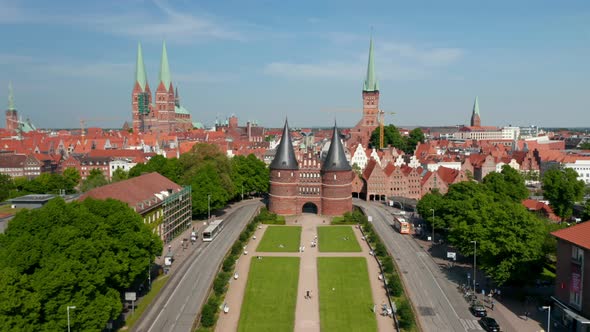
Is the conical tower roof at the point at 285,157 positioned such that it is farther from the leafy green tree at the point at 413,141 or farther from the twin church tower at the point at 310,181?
the leafy green tree at the point at 413,141

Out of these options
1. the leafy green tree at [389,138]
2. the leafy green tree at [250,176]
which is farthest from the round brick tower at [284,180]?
the leafy green tree at [389,138]

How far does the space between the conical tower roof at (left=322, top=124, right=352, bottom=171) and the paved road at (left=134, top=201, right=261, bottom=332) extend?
23.7 meters

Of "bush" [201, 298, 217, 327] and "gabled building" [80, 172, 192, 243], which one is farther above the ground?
"gabled building" [80, 172, 192, 243]

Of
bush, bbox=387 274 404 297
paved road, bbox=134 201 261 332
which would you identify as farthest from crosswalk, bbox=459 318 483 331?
paved road, bbox=134 201 261 332

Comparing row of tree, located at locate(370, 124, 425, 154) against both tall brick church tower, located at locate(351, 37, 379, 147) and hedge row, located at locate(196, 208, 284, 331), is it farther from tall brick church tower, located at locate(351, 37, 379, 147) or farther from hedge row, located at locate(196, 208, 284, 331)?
hedge row, located at locate(196, 208, 284, 331)

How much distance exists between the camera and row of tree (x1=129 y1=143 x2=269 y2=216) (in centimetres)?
8531

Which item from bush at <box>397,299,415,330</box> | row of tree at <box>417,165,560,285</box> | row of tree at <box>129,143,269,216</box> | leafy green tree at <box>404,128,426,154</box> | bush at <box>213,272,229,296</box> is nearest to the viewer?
bush at <box>397,299,415,330</box>

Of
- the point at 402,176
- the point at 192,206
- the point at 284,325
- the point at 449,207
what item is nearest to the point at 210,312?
the point at 284,325

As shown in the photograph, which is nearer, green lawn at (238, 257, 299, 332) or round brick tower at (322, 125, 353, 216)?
green lawn at (238, 257, 299, 332)

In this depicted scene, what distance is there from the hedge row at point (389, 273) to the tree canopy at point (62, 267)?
72.0ft

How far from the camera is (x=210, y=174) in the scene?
87750 millimetres

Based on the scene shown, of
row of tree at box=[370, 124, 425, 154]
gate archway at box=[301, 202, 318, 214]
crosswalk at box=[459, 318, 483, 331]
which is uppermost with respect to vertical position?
row of tree at box=[370, 124, 425, 154]

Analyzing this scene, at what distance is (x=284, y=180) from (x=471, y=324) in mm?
52919

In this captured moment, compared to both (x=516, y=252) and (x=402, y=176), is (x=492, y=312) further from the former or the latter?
(x=402, y=176)
